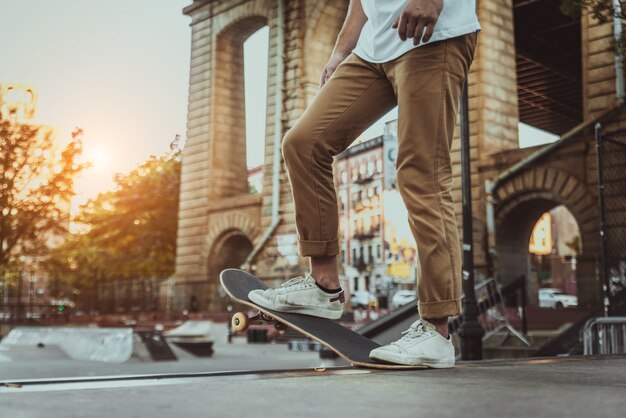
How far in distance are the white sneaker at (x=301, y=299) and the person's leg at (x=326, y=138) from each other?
0.14 metres

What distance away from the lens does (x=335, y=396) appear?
1.61 metres

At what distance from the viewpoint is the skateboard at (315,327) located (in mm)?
2590

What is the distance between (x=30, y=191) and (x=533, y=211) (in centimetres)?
1287

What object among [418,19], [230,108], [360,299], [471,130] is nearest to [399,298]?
[360,299]

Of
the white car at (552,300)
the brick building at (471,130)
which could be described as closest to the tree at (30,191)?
the brick building at (471,130)

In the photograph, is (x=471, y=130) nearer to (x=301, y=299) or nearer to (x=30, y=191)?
(x=30, y=191)

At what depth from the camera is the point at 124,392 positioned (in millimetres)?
1658

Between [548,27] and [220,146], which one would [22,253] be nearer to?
[220,146]

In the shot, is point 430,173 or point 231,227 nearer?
point 430,173

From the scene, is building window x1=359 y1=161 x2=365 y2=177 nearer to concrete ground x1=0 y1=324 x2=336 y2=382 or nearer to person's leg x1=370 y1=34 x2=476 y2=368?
concrete ground x1=0 y1=324 x2=336 y2=382

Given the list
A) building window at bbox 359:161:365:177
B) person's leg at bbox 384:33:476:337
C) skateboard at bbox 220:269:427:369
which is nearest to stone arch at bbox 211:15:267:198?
building window at bbox 359:161:365:177

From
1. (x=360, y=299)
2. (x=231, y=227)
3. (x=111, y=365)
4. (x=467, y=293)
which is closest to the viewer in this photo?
(x=467, y=293)

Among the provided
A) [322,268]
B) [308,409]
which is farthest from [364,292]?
[308,409]

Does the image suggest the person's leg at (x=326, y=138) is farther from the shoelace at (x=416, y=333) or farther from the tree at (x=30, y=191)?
the tree at (x=30, y=191)
